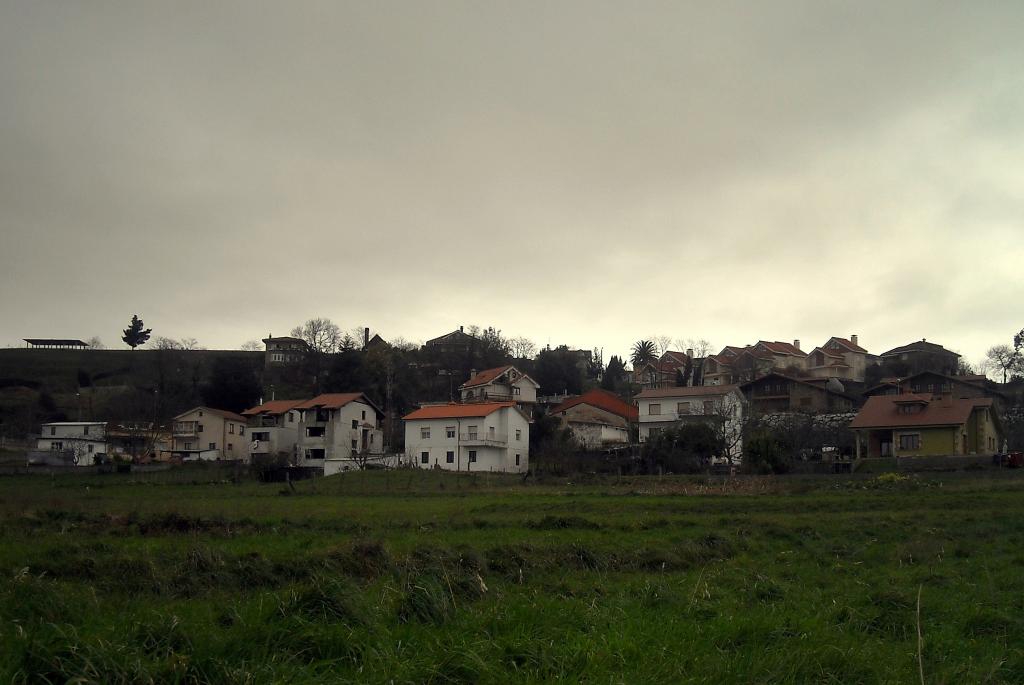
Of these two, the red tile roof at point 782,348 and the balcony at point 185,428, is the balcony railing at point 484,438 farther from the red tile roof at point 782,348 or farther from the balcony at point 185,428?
the red tile roof at point 782,348

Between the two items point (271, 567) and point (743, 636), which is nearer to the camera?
point (743, 636)

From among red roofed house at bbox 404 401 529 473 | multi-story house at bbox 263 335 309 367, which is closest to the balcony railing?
red roofed house at bbox 404 401 529 473

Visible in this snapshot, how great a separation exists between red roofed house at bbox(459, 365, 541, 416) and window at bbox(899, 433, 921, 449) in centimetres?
3512

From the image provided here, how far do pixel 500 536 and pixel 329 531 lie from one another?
171 inches

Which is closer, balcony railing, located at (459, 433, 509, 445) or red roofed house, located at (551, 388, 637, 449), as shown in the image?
balcony railing, located at (459, 433, 509, 445)

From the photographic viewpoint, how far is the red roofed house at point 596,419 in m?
77.8

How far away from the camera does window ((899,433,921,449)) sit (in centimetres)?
5709

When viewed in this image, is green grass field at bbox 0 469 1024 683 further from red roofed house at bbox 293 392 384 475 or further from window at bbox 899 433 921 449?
red roofed house at bbox 293 392 384 475

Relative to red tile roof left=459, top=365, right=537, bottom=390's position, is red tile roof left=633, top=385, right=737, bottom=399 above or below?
below

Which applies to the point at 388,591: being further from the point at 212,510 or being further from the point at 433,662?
the point at 212,510

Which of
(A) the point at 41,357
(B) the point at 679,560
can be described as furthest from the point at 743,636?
(A) the point at 41,357

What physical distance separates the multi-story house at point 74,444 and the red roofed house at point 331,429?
1686cm

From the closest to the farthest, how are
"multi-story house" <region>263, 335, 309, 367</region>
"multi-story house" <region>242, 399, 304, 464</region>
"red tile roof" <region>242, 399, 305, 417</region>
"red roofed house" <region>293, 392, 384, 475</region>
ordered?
"red roofed house" <region>293, 392, 384, 475</region> → "multi-story house" <region>242, 399, 304, 464</region> → "red tile roof" <region>242, 399, 305, 417</region> → "multi-story house" <region>263, 335, 309, 367</region>

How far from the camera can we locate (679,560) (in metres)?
14.9
